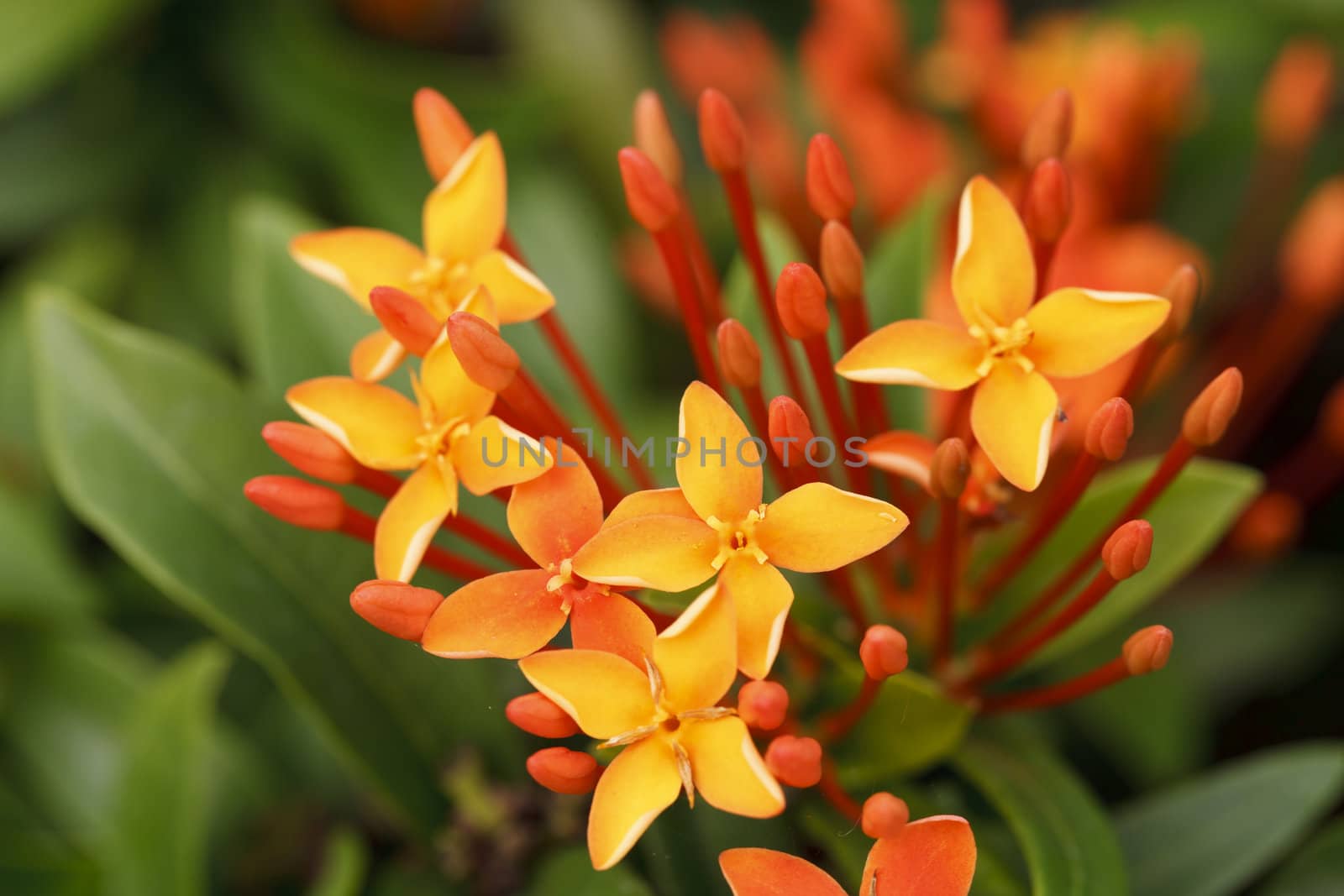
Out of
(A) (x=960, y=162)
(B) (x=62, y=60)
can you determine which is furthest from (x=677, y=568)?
(B) (x=62, y=60)

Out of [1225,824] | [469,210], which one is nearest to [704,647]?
[469,210]

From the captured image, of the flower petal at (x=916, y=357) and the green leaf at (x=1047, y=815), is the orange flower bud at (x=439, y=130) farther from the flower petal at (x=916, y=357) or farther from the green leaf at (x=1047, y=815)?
the green leaf at (x=1047, y=815)

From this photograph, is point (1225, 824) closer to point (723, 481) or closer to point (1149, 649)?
point (1149, 649)

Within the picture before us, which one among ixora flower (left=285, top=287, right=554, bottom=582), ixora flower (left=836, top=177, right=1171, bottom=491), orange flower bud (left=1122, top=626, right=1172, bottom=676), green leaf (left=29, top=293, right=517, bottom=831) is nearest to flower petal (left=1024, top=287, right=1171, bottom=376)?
ixora flower (left=836, top=177, right=1171, bottom=491)

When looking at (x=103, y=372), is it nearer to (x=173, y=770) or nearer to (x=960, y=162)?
(x=173, y=770)

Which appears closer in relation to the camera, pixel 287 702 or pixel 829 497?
pixel 829 497

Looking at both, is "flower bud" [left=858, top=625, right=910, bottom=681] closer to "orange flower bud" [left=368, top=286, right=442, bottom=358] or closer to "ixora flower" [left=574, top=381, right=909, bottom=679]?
"ixora flower" [left=574, top=381, right=909, bottom=679]
